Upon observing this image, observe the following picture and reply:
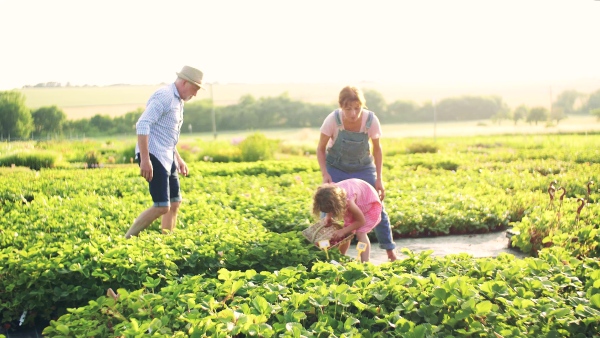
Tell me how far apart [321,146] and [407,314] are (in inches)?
97.2

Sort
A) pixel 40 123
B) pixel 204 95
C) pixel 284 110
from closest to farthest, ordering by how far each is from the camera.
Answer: pixel 40 123
pixel 204 95
pixel 284 110

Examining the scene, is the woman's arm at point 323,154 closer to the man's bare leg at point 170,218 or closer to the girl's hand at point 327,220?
the girl's hand at point 327,220

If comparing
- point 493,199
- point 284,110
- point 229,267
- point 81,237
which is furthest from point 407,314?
point 284,110

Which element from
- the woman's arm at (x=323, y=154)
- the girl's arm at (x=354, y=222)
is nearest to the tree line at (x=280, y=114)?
the woman's arm at (x=323, y=154)

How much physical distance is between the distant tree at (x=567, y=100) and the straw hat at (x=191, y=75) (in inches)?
895

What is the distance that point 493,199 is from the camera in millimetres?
8047

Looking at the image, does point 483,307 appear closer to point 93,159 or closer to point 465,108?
point 93,159

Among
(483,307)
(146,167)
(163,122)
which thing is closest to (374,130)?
(163,122)

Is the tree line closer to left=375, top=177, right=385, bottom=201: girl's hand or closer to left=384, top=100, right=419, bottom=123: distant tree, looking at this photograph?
left=384, top=100, right=419, bottom=123: distant tree

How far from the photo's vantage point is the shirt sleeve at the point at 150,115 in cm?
568

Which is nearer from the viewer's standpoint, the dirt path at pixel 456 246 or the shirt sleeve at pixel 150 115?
the shirt sleeve at pixel 150 115

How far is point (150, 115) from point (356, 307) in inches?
104

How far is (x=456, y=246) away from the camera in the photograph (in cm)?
682

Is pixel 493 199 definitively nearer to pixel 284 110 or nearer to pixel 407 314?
pixel 407 314
